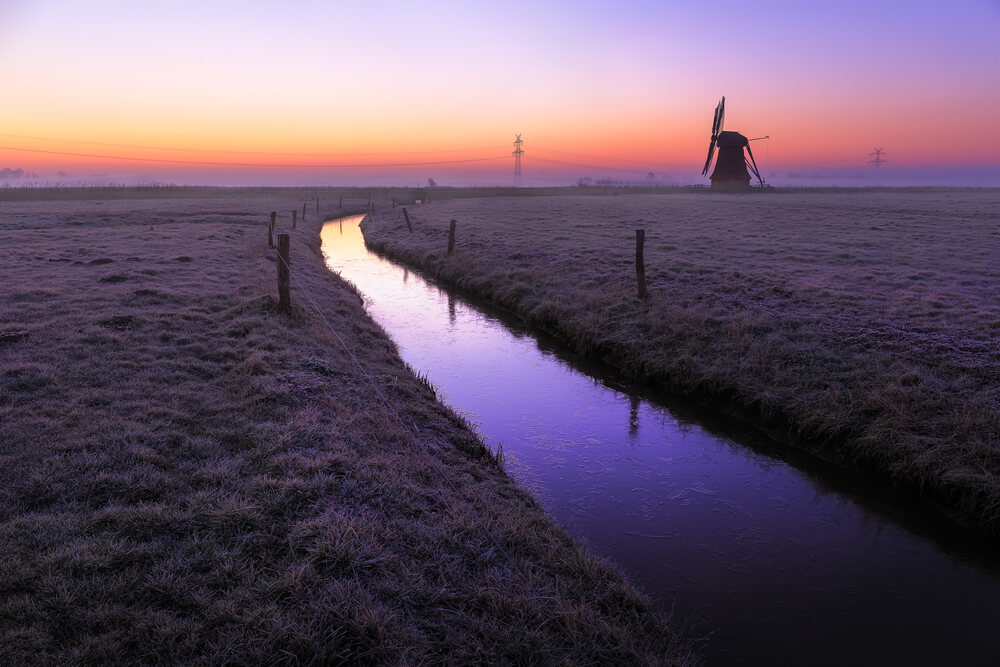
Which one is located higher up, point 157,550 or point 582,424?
point 157,550

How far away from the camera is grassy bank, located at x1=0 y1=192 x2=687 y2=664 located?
13.6 ft

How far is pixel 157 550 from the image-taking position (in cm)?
481

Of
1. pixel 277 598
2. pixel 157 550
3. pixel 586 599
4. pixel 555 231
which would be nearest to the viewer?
pixel 277 598

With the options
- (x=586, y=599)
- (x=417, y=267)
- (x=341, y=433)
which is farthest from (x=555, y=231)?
(x=586, y=599)

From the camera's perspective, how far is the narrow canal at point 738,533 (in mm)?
5648

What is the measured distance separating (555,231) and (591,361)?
75.9 ft

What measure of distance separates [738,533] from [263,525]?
5835mm

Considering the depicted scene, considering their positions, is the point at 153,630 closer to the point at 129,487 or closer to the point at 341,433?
the point at 129,487

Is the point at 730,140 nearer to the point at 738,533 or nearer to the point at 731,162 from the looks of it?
the point at 731,162

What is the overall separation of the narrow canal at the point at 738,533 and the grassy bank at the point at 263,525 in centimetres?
101

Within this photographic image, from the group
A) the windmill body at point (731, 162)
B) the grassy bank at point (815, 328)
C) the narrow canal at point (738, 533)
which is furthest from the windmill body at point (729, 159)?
the narrow canal at point (738, 533)

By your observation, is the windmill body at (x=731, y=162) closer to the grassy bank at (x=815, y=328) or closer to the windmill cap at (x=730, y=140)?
the windmill cap at (x=730, y=140)

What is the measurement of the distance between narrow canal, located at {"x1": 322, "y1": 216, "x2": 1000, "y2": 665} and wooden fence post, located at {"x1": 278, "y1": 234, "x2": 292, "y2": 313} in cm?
405

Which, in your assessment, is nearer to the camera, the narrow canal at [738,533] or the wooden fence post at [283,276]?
the narrow canal at [738,533]
